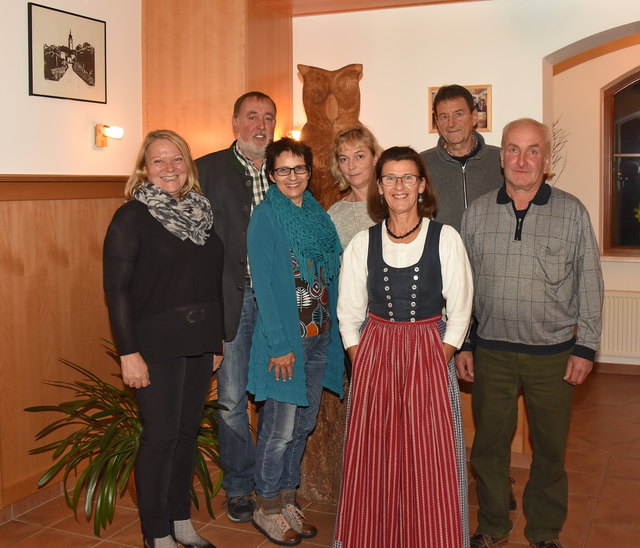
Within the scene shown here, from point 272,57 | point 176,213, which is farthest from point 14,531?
point 272,57

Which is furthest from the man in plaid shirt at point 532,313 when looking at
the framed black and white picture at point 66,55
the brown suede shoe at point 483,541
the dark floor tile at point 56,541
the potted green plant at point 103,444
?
the framed black and white picture at point 66,55

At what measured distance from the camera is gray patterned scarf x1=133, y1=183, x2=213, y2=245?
2799mm

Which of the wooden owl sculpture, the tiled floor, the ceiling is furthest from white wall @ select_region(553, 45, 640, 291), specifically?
the wooden owl sculpture

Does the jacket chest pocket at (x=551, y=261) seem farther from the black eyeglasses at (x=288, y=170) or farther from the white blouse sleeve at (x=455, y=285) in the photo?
the black eyeglasses at (x=288, y=170)

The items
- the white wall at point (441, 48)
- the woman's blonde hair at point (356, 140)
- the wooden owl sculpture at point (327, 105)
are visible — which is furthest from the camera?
the white wall at point (441, 48)

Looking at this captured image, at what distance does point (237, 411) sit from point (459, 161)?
1509 mm

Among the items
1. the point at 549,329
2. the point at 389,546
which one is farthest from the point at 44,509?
the point at 549,329

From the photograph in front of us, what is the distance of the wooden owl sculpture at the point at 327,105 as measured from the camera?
3971mm

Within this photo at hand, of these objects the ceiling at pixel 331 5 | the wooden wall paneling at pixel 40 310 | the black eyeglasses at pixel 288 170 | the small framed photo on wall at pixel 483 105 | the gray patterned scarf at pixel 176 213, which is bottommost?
the wooden wall paneling at pixel 40 310

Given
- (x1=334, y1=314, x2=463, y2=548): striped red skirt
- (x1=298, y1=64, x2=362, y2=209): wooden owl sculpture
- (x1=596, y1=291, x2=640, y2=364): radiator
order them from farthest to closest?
(x1=596, y1=291, x2=640, y2=364): radiator, (x1=298, y1=64, x2=362, y2=209): wooden owl sculpture, (x1=334, y1=314, x2=463, y2=548): striped red skirt

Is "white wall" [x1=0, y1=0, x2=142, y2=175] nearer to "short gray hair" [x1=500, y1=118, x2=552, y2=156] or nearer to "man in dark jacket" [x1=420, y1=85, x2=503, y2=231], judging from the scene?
"man in dark jacket" [x1=420, y1=85, x2=503, y2=231]

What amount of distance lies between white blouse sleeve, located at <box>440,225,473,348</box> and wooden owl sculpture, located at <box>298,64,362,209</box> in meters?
1.35

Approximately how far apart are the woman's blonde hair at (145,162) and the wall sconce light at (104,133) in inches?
46.4

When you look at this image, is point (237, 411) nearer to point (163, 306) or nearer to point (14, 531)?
point (163, 306)
